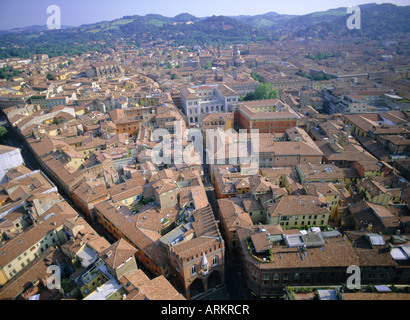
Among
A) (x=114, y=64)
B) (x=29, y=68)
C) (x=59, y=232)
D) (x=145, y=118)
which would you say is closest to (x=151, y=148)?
(x=145, y=118)

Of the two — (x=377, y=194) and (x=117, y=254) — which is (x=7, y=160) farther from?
(x=377, y=194)

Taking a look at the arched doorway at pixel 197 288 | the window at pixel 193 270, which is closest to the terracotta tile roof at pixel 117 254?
the window at pixel 193 270

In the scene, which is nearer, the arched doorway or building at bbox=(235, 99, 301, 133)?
the arched doorway

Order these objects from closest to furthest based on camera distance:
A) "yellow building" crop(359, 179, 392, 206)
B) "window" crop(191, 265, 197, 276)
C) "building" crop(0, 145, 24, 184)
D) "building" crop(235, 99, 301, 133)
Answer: "window" crop(191, 265, 197, 276)
"yellow building" crop(359, 179, 392, 206)
"building" crop(0, 145, 24, 184)
"building" crop(235, 99, 301, 133)

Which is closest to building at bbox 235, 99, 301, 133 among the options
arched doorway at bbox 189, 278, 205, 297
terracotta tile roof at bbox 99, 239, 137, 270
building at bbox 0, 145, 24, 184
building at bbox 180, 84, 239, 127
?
building at bbox 180, 84, 239, 127

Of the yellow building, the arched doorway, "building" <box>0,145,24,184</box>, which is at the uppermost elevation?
"building" <box>0,145,24,184</box>

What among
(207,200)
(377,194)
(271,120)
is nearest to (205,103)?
(271,120)

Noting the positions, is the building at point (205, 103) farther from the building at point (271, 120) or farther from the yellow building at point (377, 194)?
the yellow building at point (377, 194)

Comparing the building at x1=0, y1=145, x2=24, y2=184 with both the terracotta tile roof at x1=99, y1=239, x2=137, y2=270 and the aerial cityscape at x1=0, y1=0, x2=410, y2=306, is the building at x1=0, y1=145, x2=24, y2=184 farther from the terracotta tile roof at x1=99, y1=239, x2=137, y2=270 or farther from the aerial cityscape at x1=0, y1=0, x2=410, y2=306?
the terracotta tile roof at x1=99, y1=239, x2=137, y2=270

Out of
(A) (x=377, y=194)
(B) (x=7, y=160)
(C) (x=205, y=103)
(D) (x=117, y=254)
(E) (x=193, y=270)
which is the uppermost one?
(C) (x=205, y=103)
